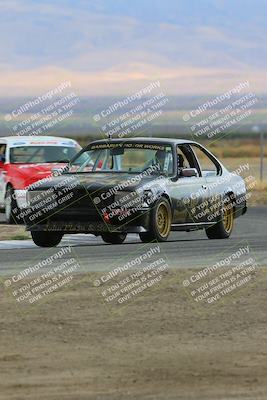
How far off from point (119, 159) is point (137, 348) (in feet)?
30.3

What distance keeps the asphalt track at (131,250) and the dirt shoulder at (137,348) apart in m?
2.20

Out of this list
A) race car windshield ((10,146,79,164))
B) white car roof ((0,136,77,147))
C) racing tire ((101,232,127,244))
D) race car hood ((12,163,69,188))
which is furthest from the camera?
white car roof ((0,136,77,147))

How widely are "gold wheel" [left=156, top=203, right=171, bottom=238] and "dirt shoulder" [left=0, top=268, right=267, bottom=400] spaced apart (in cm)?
487

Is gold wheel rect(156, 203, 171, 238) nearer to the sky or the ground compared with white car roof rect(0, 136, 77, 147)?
nearer to the sky

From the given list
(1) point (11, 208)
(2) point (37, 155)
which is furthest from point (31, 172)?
(2) point (37, 155)

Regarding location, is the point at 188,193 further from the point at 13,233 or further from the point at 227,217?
the point at 13,233

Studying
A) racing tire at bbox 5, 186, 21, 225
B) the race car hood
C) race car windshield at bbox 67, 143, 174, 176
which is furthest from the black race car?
racing tire at bbox 5, 186, 21, 225

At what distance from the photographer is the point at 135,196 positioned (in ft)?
58.6

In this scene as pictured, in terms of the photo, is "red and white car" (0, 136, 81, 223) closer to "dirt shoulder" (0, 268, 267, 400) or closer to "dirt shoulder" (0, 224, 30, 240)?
"dirt shoulder" (0, 224, 30, 240)

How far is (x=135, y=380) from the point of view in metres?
9.10

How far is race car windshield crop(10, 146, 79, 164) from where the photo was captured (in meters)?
25.2

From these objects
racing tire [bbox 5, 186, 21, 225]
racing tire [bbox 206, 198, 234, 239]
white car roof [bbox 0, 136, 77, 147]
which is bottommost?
racing tire [bbox 5, 186, 21, 225]

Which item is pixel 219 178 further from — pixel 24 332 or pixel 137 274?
pixel 24 332

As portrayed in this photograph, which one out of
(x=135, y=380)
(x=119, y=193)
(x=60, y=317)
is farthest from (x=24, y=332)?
(x=119, y=193)
